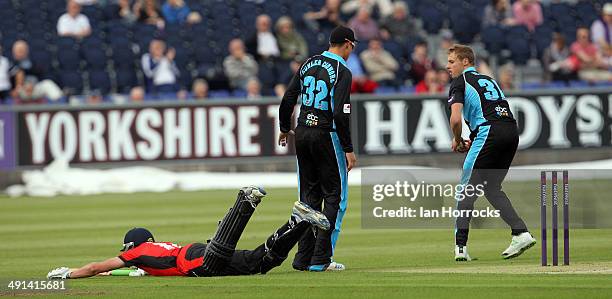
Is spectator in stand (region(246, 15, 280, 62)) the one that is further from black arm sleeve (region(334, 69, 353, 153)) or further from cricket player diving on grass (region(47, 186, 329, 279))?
cricket player diving on grass (region(47, 186, 329, 279))

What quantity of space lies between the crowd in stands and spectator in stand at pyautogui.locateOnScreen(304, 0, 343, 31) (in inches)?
1.0

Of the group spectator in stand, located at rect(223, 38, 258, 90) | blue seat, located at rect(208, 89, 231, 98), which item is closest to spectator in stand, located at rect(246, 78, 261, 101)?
blue seat, located at rect(208, 89, 231, 98)

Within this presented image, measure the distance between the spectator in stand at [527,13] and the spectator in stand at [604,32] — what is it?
52.6 inches

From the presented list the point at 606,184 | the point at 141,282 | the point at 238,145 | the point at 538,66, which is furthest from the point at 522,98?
the point at 141,282

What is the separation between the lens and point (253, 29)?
25516mm

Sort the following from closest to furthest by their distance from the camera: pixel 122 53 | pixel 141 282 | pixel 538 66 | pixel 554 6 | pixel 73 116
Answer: pixel 141 282
pixel 73 116
pixel 122 53
pixel 538 66
pixel 554 6

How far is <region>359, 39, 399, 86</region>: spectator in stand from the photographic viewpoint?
24.7 metres

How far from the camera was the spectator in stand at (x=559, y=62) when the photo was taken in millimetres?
25312

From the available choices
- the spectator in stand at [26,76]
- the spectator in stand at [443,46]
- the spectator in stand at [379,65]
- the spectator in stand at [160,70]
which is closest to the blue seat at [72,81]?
the spectator in stand at [26,76]

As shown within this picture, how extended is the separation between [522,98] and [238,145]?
5.18 meters

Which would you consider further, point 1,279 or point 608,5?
point 608,5

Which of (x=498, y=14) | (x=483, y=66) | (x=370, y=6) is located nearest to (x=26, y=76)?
(x=370, y=6)

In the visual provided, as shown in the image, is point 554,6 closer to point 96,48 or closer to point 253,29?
point 253,29

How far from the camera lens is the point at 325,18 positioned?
2622 centimetres
